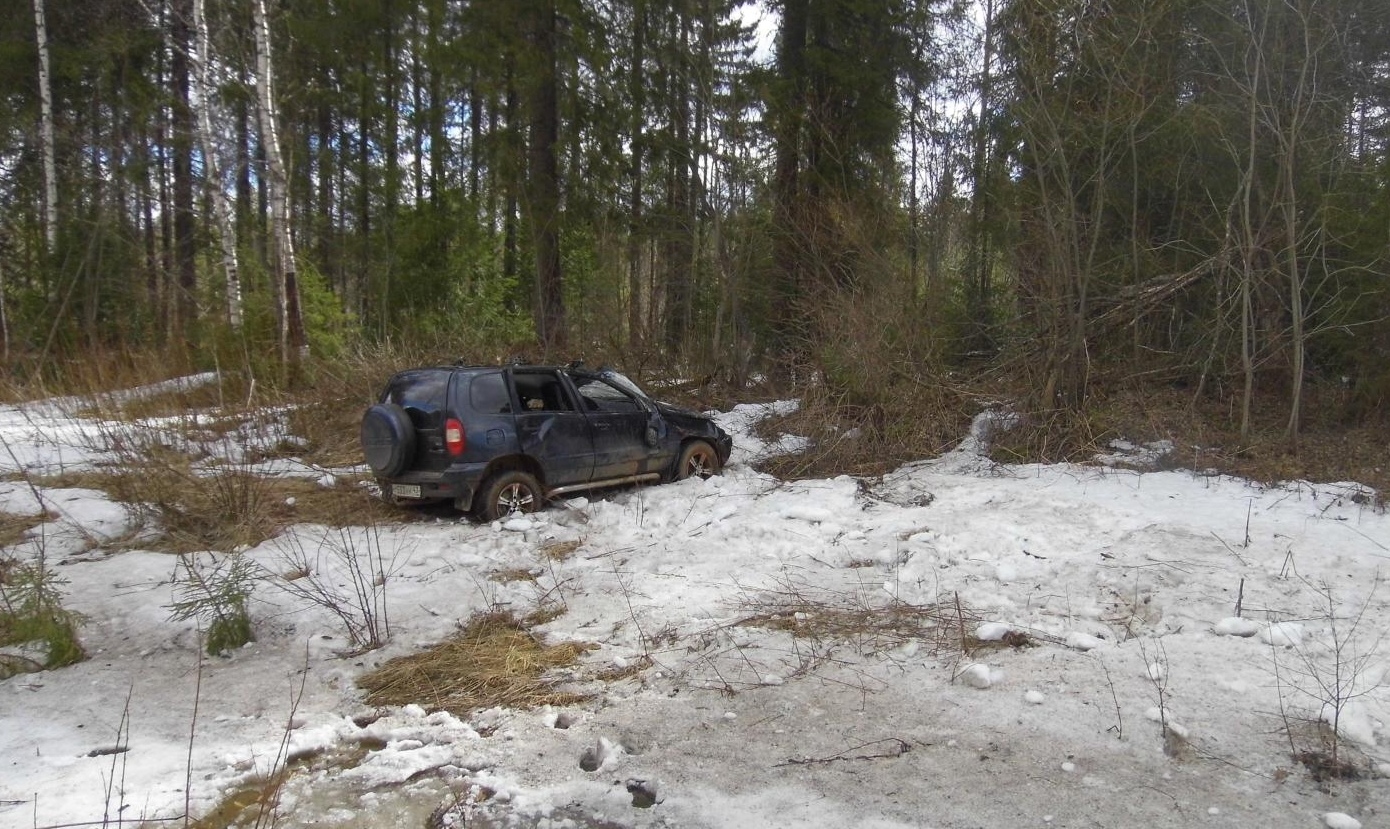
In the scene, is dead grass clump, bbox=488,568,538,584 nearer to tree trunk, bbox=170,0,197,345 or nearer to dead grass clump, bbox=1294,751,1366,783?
dead grass clump, bbox=1294,751,1366,783

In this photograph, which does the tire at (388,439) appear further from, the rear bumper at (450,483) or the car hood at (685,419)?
the car hood at (685,419)

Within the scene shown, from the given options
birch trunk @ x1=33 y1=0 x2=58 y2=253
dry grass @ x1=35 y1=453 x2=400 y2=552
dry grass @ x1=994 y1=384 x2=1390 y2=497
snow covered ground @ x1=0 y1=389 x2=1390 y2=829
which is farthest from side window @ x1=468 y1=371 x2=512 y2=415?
birch trunk @ x1=33 y1=0 x2=58 y2=253

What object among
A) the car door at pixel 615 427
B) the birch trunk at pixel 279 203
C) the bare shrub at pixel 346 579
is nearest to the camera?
the bare shrub at pixel 346 579

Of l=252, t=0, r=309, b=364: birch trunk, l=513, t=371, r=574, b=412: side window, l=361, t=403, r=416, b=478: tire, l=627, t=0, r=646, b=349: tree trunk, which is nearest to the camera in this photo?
l=361, t=403, r=416, b=478: tire

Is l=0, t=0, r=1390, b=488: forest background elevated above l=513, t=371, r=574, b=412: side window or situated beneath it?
elevated above

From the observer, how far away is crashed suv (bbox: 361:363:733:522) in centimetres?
761

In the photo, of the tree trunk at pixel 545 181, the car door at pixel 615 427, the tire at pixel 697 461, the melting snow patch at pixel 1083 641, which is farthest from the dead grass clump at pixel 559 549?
the tree trunk at pixel 545 181

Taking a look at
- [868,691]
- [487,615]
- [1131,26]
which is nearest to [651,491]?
[487,615]

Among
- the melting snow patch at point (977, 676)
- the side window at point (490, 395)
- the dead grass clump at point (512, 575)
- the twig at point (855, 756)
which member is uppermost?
the side window at point (490, 395)

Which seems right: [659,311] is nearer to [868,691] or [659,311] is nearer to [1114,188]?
[1114,188]

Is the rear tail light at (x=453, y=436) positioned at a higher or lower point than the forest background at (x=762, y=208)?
lower

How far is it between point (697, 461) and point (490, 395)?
2.91m

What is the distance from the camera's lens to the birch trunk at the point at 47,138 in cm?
1806

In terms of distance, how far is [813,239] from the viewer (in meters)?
14.1
